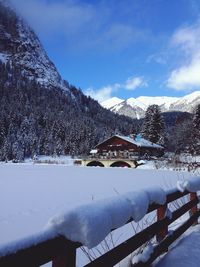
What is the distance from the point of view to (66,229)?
9.52ft

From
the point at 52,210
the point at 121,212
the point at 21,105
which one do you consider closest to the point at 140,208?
the point at 121,212

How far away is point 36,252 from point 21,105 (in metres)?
165

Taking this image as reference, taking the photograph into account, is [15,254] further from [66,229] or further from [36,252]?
[66,229]

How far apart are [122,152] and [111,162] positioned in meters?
2.81

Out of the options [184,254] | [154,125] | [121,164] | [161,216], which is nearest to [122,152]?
[121,164]

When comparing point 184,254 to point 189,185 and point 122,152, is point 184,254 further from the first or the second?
point 122,152

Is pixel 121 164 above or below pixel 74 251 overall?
above

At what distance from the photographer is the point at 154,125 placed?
73750mm

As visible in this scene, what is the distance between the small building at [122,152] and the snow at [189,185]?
164 ft

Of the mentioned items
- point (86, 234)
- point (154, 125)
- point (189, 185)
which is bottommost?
point (86, 234)

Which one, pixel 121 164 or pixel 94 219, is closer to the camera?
pixel 94 219

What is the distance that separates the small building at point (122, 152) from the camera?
59125mm

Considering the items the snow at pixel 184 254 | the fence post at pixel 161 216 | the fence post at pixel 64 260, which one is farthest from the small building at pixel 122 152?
the fence post at pixel 64 260

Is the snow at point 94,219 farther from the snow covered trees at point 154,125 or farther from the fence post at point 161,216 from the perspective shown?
the snow covered trees at point 154,125
